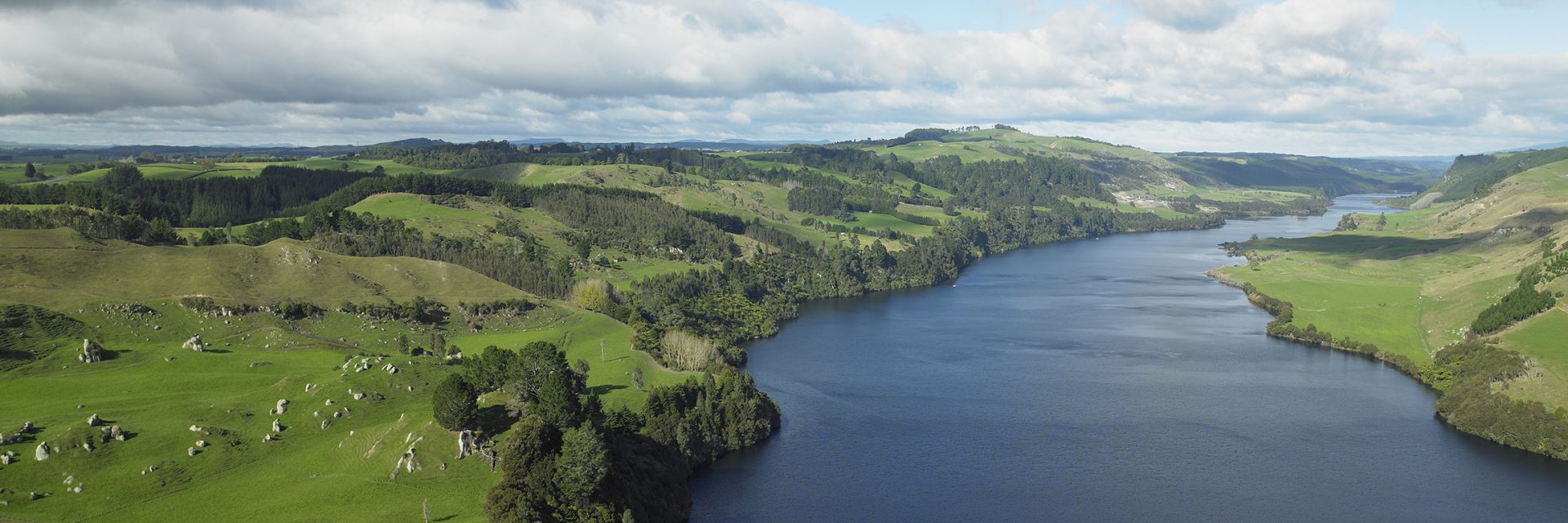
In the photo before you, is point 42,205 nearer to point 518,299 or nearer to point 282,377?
point 518,299

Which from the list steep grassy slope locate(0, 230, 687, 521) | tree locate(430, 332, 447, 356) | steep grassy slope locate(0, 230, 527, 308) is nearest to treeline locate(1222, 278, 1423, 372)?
steep grassy slope locate(0, 230, 687, 521)

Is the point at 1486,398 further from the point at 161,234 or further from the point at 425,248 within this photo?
the point at 161,234

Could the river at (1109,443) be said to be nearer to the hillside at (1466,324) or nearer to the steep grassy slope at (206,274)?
the hillside at (1466,324)

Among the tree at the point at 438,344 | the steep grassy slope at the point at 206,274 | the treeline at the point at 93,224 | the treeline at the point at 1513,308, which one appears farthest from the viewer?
the treeline at the point at 93,224

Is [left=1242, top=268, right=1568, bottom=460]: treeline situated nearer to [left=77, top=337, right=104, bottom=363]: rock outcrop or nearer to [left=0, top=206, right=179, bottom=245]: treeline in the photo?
[left=77, top=337, right=104, bottom=363]: rock outcrop

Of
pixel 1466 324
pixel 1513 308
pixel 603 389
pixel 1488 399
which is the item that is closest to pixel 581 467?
pixel 603 389

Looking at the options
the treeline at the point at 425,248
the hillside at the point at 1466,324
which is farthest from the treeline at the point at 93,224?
the hillside at the point at 1466,324

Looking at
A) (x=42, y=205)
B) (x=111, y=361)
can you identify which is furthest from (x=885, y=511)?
(x=42, y=205)
